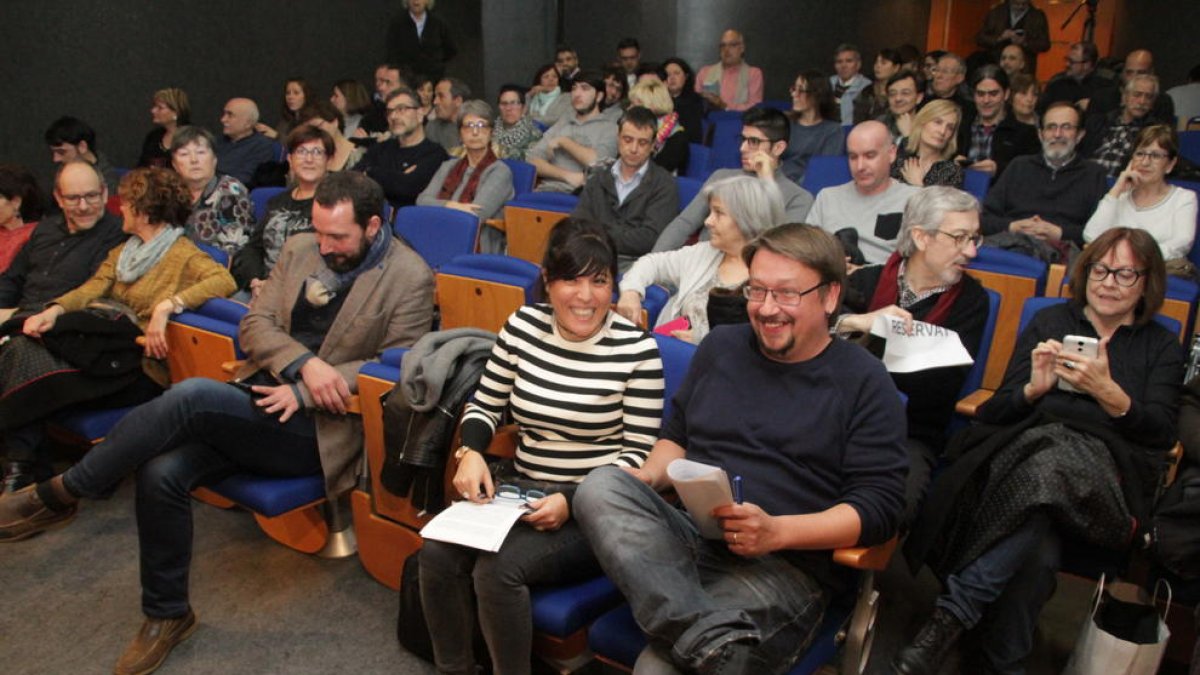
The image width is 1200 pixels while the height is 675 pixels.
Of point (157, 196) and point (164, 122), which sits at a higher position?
point (164, 122)

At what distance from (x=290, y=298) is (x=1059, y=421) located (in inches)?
86.1

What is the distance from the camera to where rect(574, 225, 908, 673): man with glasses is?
184 centimetres

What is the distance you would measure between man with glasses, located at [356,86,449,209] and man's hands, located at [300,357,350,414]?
2.50 meters

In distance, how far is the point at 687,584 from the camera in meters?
1.85

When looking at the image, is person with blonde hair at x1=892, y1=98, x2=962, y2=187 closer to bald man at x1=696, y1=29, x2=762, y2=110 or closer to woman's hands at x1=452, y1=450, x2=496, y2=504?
woman's hands at x1=452, y1=450, x2=496, y2=504

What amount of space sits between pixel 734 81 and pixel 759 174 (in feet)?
12.8

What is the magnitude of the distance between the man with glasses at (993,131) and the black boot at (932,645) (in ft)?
10.5

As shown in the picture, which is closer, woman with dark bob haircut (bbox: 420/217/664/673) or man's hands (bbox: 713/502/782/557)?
man's hands (bbox: 713/502/782/557)

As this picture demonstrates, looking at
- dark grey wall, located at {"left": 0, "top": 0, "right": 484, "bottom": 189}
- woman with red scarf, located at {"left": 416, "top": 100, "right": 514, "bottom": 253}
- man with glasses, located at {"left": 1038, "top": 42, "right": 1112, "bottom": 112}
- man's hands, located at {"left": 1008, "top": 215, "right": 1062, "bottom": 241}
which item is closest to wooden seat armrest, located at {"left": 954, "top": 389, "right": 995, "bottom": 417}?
man's hands, located at {"left": 1008, "top": 215, "right": 1062, "bottom": 241}

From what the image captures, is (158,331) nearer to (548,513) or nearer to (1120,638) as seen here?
(548,513)

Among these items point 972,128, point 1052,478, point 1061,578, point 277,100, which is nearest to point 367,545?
point 1052,478

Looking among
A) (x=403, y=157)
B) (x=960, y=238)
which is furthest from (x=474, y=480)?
(x=403, y=157)

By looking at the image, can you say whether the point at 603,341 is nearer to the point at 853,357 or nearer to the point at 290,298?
the point at 853,357

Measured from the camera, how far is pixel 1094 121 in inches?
209
